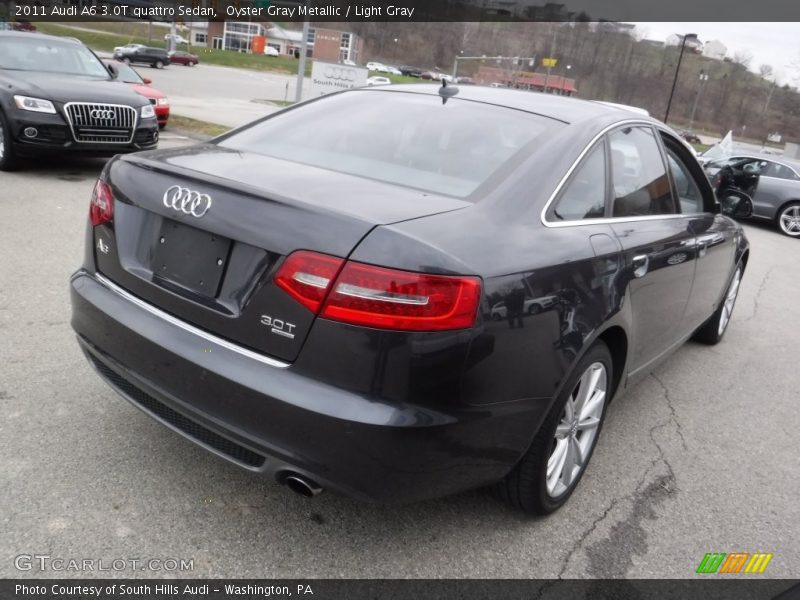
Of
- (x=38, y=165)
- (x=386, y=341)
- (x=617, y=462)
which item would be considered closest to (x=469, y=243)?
(x=386, y=341)

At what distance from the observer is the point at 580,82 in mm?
66875

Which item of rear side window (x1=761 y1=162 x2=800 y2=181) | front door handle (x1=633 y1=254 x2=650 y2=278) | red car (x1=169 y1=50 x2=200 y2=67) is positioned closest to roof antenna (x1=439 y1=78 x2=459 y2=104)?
front door handle (x1=633 y1=254 x2=650 y2=278)

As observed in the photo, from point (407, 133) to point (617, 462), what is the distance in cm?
188

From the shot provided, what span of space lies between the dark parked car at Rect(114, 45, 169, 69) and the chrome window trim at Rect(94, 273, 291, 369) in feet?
180

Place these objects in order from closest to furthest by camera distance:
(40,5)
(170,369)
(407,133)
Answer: (170,369) < (407,133) < (40,5)

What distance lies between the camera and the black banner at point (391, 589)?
6.82 feet

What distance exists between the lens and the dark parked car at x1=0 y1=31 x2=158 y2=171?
299 inches

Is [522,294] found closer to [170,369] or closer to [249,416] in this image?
[249,416]

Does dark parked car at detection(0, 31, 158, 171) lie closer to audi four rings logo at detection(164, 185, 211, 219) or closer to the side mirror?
audi four rings logo at detection(164, 185, 211, 219)

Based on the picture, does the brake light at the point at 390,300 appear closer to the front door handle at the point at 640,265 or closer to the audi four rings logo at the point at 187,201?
the audi four rings logo at the point at 187,201

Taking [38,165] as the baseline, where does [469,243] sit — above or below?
above

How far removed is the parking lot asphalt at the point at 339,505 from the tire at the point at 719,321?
1.13 m

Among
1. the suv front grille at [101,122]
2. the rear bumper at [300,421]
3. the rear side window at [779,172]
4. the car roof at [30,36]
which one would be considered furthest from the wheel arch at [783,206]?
the rear bumper at [300,421]

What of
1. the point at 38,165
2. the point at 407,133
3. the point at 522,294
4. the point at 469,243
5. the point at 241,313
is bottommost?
the point at 38,165
